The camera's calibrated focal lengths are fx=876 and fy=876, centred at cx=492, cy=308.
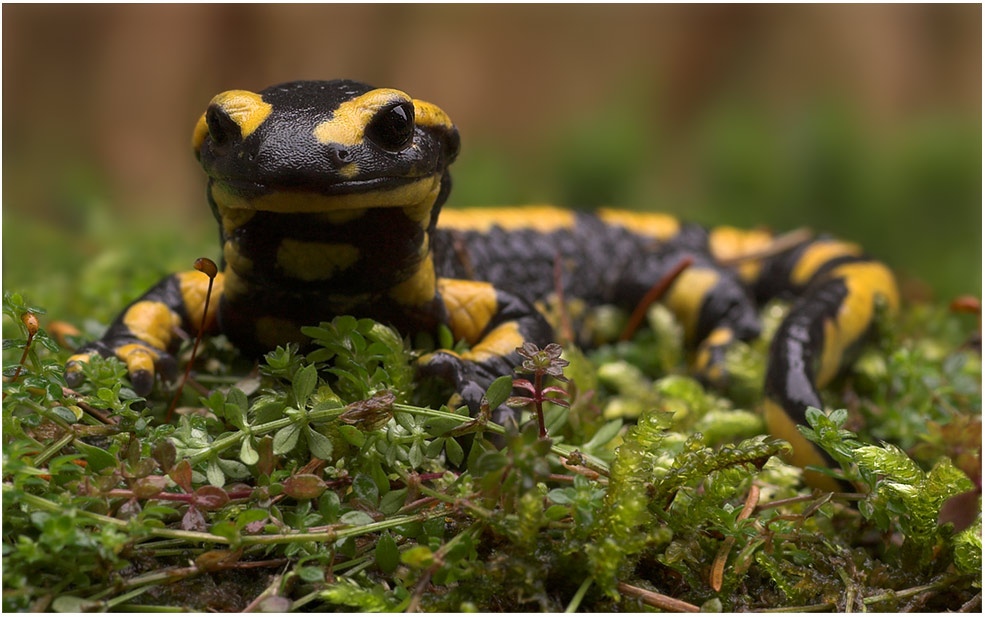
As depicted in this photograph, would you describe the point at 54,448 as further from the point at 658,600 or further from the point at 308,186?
the point at 658,600

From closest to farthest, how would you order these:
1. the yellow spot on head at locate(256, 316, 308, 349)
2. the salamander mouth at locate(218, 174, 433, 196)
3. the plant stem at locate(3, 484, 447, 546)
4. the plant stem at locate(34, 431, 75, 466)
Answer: the plant stem at locate(3, 484, 447, 546) < the plant stem at locate(34, 431, 75, 466) < the salamander mouth at locate(218, 174, 433, 196) < the yellow spot on head at locate(256, 316, 308, 349)

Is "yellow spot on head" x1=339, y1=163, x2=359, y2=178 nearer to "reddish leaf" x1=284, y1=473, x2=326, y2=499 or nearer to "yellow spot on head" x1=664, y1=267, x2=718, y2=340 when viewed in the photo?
"reddish leaf" x1=284, y1=473, x2=326, y2=499

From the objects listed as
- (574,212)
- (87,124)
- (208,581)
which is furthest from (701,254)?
(87,124)

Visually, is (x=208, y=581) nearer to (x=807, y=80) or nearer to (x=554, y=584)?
(x=554, y=584)

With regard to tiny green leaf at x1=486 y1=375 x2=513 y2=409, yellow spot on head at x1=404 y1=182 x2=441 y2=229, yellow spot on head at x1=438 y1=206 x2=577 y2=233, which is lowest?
yellow spot on head at x1=438 y1=206 x2=577 y2=233

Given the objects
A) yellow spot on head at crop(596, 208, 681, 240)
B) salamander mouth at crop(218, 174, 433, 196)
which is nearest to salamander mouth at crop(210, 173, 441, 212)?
salamander mouth at crop(218, 174, 433, 196)

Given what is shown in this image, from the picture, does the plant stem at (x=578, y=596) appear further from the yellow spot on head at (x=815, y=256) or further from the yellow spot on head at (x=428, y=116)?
the yellow spot on head at (x=815, y=256)
